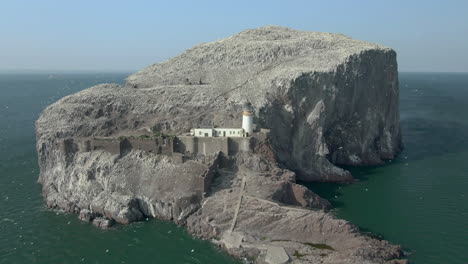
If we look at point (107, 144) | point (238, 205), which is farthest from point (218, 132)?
point (107, 144)

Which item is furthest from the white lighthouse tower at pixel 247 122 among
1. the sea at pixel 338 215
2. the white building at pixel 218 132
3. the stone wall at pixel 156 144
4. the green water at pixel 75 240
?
the green water at pixel 75 240

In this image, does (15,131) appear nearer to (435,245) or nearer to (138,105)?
(138,105)

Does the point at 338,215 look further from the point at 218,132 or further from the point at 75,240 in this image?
the point at 75,240

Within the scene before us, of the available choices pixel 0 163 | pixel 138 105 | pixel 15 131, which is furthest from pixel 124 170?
pixel 15 131

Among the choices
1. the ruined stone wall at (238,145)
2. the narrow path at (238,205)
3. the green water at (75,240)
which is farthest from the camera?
the ruined stone wall at (238,145)

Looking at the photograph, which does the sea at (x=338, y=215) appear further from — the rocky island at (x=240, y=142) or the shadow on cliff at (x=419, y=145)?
the rocky island at (x=240, y=142)

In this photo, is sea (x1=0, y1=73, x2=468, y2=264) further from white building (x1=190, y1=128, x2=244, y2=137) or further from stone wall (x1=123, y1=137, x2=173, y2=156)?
white building (x1=190, y1=128, x2=244, y2=137)

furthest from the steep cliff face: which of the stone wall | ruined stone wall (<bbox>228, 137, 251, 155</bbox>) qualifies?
the stone wall
